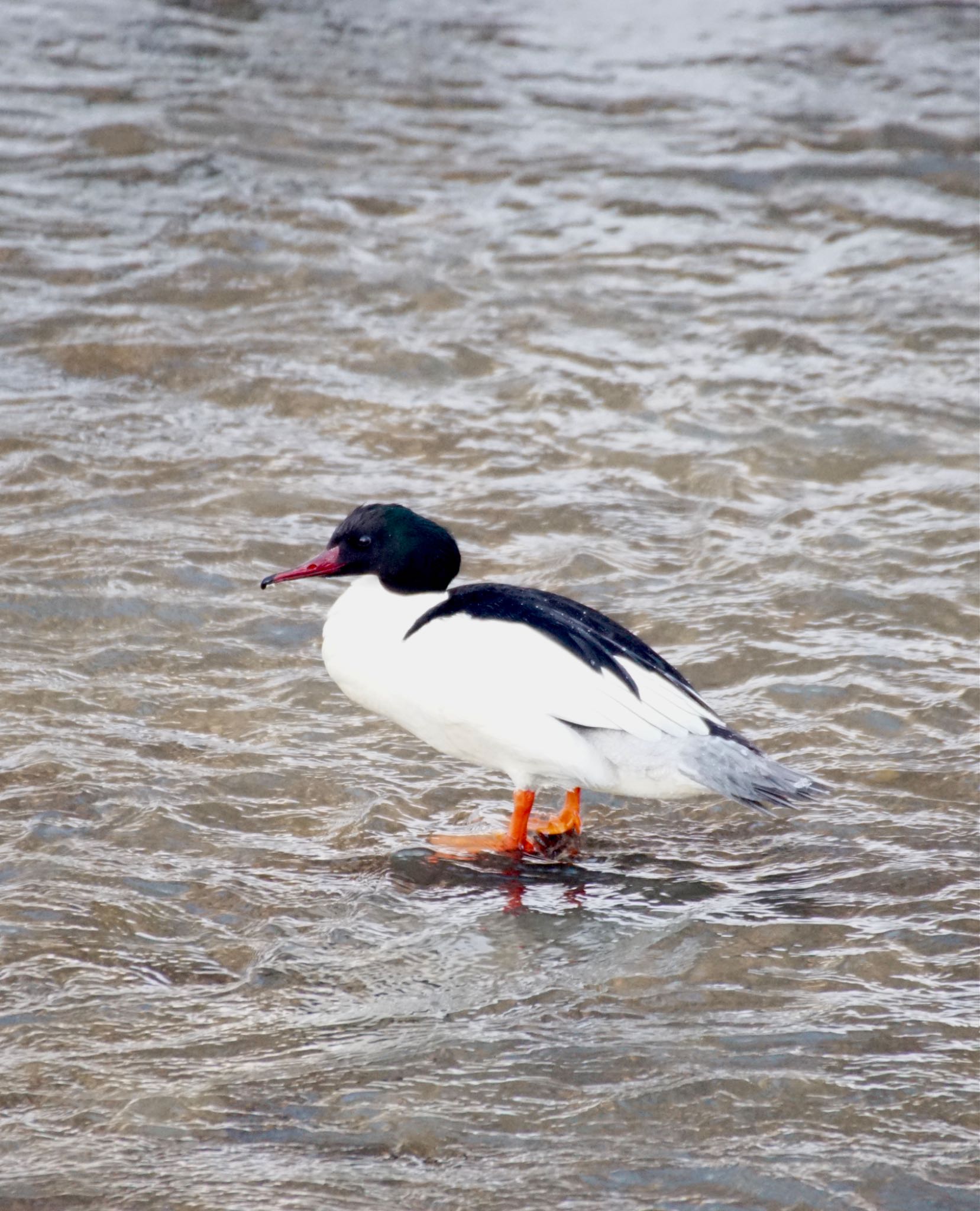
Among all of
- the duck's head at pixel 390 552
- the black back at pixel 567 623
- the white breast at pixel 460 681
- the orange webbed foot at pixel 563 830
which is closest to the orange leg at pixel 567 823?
the orange webbed foot at pixel 563 830

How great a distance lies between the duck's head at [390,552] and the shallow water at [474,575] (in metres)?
0.76

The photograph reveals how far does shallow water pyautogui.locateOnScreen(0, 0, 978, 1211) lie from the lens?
3779mm

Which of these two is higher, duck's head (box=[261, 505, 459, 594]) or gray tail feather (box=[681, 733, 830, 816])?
duck's head (box=[261, 505, 459, 594])

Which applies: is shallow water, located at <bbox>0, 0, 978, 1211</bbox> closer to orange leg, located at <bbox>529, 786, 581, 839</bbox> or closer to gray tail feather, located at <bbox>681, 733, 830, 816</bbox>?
orange leg, located at <bbox>529, 786, 581, 839</bbox>

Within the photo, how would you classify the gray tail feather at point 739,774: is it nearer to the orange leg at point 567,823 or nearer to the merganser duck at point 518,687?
the merganser duck at point 518,687

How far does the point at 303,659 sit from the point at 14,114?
22.4ft

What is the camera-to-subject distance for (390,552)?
16.6 ft

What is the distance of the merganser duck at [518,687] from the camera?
4730mm

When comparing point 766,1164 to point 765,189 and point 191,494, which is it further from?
point 765,189

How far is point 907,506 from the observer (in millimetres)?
7410

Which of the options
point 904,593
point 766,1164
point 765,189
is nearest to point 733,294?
point 765,189

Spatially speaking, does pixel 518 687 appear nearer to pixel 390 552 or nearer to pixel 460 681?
pixel 460 681

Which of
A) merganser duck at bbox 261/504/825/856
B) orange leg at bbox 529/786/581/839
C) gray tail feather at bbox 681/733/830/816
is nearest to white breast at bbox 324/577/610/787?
merganser duck at bbox 261/504/825/856

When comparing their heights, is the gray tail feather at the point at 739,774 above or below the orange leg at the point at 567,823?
above
